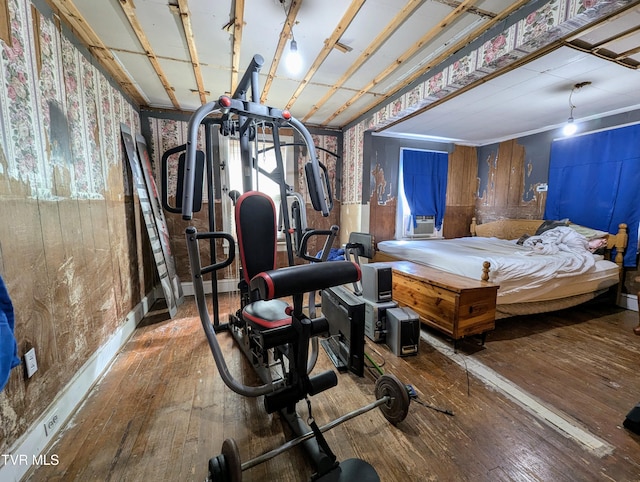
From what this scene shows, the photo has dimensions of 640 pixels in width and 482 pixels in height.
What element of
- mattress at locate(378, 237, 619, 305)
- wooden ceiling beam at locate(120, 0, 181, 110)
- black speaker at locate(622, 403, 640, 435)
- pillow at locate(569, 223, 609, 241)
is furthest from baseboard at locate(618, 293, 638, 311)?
wooden ceiling beam at locate(120, 0, 181, 110)

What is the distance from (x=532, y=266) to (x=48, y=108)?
393 cm

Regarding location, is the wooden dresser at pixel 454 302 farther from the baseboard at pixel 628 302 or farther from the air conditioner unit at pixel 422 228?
the baseboard at pixel 628 302

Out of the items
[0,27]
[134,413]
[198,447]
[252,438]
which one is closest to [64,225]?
[0,27]

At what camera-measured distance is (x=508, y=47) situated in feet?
6.14

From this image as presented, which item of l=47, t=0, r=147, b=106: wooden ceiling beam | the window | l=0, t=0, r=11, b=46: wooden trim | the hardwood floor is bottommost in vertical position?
the hardwood floor

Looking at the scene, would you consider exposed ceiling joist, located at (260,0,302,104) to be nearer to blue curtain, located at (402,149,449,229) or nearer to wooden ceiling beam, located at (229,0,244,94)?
wooden ceiling beam, located at (229,0,244,94)

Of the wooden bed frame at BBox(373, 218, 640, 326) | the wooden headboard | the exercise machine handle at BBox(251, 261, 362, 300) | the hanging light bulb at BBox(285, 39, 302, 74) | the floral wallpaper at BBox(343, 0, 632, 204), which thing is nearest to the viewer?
the exercise machine handle at BBox(251, 261, 362, 300)

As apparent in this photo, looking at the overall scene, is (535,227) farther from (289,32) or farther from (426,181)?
(289,32)

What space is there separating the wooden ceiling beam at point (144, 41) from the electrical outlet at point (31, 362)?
2.06 m

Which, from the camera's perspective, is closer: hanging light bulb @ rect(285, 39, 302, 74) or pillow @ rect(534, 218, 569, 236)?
hanging light bulb @ rect(285, 39, 302, 74)

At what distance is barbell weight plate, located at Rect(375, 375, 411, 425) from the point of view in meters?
1.48

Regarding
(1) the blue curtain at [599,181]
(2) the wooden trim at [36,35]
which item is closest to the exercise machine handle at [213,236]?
(2) the wooden trim at [36,35]

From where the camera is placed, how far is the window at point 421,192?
4.64 metres

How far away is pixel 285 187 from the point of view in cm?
210
